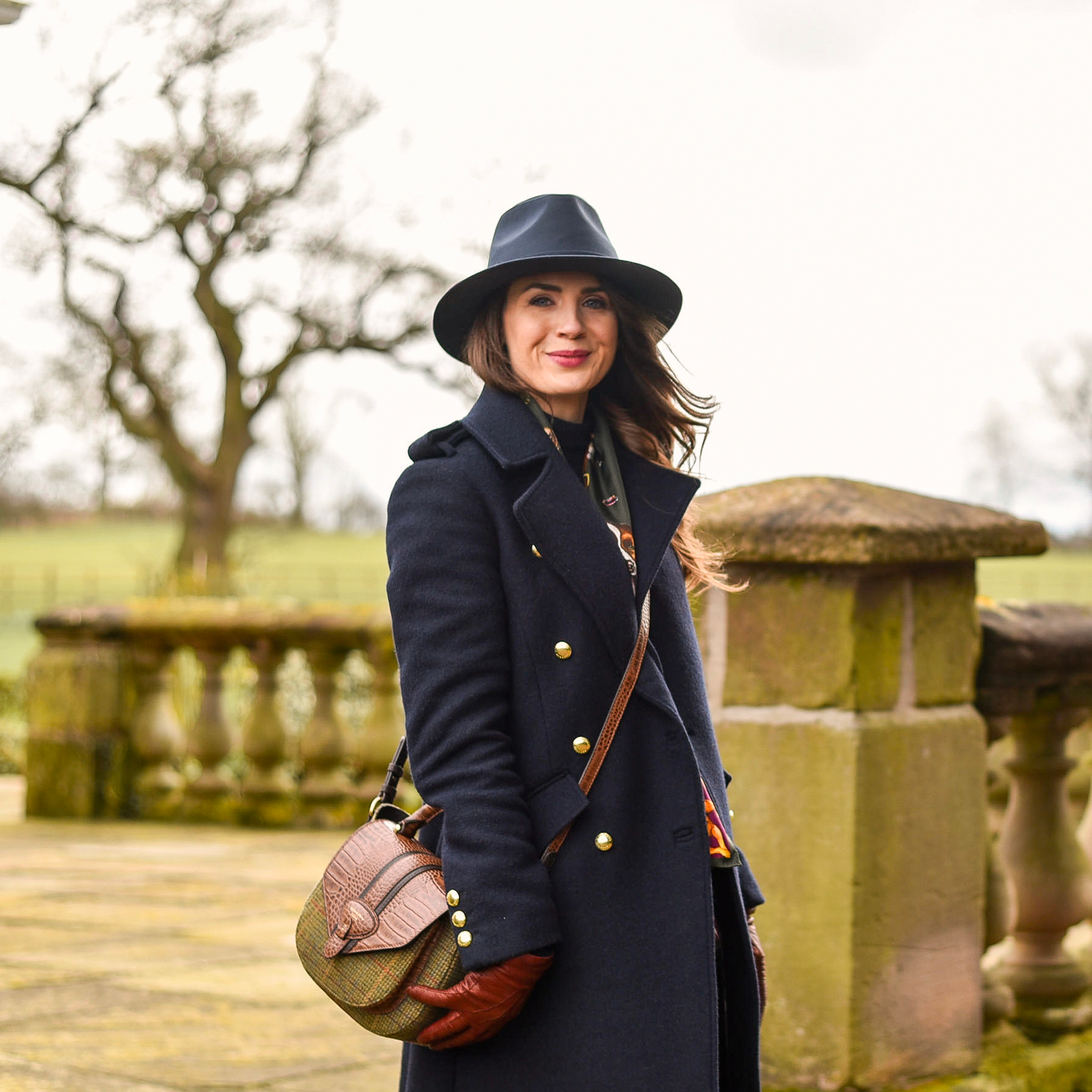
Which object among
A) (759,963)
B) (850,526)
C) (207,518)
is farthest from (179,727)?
(207,518)

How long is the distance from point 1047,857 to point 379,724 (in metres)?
3.53

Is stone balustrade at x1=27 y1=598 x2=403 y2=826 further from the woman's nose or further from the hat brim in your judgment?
the woman's nose

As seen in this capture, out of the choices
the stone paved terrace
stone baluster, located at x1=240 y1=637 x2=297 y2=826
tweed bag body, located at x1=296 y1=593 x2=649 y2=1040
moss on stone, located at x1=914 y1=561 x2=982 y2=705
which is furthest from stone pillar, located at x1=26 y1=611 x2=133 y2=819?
tweed bag body, located at x1=296 y1=593 x2=649 y2=1040

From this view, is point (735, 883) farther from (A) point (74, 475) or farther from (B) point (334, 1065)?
(A) point (74, 475)

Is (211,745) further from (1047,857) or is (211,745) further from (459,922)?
(459,922)

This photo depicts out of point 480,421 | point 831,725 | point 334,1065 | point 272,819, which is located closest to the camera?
point 480,421

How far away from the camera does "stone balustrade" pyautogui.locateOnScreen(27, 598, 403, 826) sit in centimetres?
671

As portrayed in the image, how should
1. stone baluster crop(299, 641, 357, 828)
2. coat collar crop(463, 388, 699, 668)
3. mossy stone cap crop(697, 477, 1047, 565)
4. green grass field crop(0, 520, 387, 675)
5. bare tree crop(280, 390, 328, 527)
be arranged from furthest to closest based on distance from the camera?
green grass field crop(0, 520, 387, 675) < bare tree crop(280, 390, 328, 527) < stone baluster crop(299, 641, 357, 828) < mossy stone cap crop(697, 477, 1047, 565) < coat collar crop(463, 388, 699, 668)

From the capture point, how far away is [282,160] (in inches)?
819

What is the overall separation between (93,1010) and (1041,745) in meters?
2.37

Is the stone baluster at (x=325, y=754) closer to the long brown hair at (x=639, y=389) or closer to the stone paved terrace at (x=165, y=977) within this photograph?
the stone paved terrace at (x=165, y=977)

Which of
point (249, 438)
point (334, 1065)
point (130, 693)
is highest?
point (249, 438)

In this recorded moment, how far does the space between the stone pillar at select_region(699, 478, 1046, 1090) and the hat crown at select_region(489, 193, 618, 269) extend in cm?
96

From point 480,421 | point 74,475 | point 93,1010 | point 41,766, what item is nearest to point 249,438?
point 74,475
